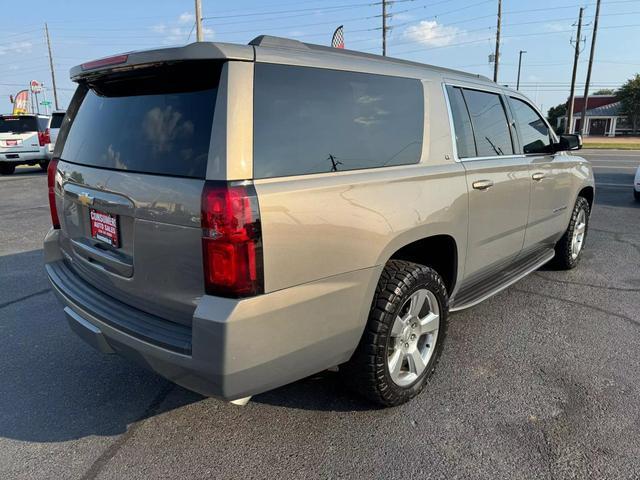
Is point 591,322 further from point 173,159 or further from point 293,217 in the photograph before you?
point 173,159

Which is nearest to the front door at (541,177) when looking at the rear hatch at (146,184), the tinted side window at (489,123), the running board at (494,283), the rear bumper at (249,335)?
the running board at (494,283)

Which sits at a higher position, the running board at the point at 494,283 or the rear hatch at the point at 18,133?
the rear hatch at the point at 18,133

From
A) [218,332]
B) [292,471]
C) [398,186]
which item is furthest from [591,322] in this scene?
[218,332]

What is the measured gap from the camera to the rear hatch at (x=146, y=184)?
2066 mm

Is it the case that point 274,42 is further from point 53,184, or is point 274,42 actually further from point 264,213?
point 53,184

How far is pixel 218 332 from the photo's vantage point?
196 cm

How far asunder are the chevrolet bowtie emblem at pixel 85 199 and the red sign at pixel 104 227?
1.9 inches

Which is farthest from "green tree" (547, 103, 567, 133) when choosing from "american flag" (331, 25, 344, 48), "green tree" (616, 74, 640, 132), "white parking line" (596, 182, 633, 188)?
"american flag" (331, 25, 344, 48)

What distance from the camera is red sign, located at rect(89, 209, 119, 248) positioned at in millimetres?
2405

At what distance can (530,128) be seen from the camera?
4.34m

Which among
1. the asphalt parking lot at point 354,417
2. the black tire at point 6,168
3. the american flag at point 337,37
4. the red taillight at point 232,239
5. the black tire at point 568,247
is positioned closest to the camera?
the red taillight at point 232,239

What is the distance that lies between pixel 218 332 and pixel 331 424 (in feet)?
3.56

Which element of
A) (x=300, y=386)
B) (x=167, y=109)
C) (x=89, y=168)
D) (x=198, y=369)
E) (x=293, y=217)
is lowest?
(x=300, y=386)

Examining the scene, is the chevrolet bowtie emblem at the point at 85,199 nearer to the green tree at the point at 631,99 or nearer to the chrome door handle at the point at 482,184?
the chrome door handle at the point at 482,184
